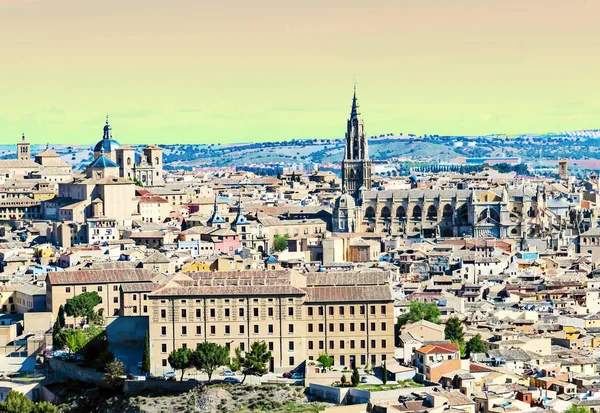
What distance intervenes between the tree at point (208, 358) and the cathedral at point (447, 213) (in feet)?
149

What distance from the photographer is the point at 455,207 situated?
99.5m

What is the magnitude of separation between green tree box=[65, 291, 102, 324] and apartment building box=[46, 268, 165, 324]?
95 centimetres

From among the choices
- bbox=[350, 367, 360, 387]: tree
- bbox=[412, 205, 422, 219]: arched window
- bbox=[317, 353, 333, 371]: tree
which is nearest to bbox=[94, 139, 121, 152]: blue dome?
bbox=[412, 205, 422, 219]: arched window

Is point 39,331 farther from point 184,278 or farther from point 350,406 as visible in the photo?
point 350,406

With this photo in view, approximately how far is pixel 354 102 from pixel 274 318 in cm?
6385

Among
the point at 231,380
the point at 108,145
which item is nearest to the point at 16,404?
the point at 231,380

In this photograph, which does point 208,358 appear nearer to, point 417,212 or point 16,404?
point 16,404

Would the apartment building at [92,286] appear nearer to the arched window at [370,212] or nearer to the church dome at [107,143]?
the arched window at [370,212]

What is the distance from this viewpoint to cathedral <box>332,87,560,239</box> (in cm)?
9488

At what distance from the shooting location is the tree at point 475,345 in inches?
2023

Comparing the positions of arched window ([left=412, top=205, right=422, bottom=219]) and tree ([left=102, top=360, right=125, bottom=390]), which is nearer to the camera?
tree ([left=102, top=360, right=125, bottom=390])

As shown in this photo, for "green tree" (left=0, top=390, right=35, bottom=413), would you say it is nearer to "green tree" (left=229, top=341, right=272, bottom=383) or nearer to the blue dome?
"green tree" (left=229, top=341, right=272, bottom=383)

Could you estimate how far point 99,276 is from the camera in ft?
190

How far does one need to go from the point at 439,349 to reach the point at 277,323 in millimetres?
5098
